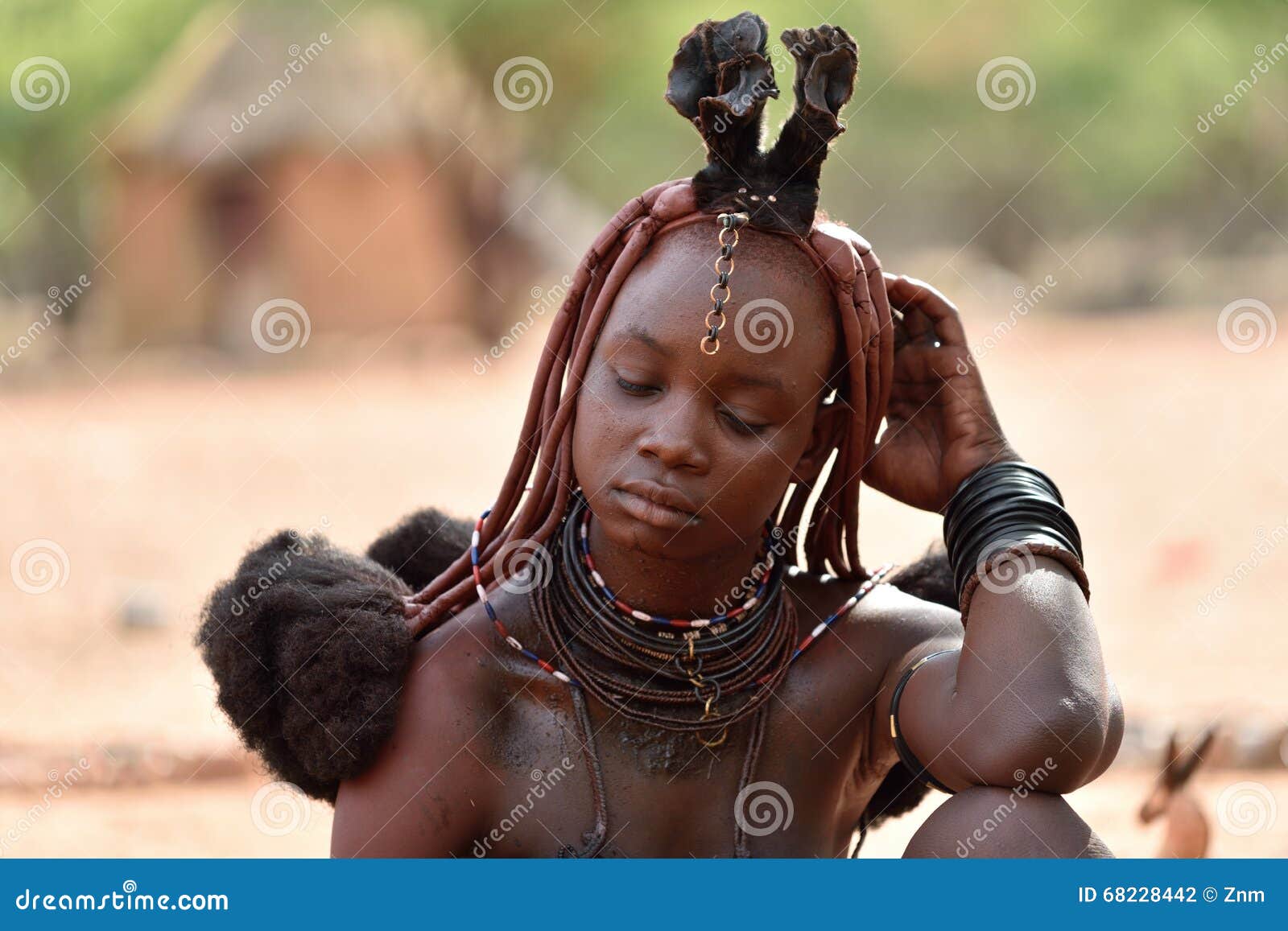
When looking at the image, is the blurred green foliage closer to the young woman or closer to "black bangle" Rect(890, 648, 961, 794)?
the young woman

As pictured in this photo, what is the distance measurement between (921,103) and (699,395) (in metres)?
29.2

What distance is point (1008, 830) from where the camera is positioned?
104 inches

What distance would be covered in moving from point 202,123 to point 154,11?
523cm

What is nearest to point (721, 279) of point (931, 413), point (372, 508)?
point (931, 413)

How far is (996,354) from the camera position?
19719mm

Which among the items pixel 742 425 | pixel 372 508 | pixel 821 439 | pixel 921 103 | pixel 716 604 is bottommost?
pixel 716 604

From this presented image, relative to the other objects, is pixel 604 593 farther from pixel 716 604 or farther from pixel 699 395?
pixel 699 395

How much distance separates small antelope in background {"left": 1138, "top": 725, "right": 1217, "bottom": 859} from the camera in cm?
426

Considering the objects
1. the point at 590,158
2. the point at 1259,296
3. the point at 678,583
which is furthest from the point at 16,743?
the point at 590,158

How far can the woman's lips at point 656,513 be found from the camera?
2795 millimetres

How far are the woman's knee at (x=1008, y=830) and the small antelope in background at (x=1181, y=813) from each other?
1678mm

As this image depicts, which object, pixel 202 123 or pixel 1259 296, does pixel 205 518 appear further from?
pixel 1259 296

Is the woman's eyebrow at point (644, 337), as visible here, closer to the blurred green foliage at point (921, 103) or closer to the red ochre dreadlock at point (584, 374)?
the red ochre dreadlock at point (584, 374)

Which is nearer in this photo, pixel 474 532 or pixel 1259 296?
pixel 474 532
